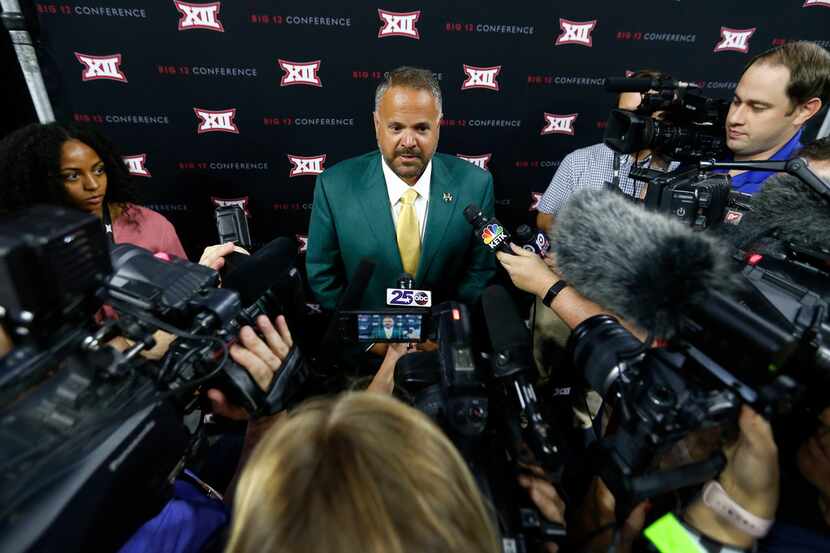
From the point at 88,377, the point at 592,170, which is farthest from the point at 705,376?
the point at 592,170

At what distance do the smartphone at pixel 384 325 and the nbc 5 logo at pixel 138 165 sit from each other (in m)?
2.16

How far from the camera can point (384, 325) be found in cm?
115

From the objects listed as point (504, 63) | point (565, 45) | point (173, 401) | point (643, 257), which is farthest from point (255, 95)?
point (643, 257)

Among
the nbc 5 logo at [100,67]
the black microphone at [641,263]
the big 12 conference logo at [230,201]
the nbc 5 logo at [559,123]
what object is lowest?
the big 12 conference logo at [230,201]

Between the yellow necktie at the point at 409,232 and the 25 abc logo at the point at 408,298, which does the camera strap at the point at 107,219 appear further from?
the 25 abc logo at the point at 408,298

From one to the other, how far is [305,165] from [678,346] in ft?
8.06

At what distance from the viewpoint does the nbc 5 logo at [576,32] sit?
102 inches

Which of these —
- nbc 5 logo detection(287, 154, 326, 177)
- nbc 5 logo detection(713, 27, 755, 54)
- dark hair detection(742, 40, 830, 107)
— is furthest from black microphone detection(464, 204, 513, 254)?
nbc 5 logo detection(713, 27, 755, 54)

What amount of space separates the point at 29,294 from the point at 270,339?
20.6 inches

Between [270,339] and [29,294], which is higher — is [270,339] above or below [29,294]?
below

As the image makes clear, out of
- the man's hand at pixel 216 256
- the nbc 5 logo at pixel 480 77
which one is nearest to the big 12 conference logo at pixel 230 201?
the man's hand at pixel 216 256

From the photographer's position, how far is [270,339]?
1084 millimetres

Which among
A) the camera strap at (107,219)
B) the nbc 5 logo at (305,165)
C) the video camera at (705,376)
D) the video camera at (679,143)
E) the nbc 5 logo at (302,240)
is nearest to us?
the video camera at (705,376)

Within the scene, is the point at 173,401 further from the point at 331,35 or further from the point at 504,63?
the point at 504,63
